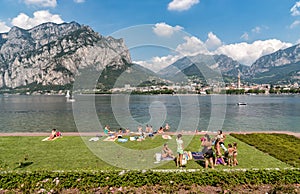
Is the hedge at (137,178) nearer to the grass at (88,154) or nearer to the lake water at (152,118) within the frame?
the grass at (88,154)

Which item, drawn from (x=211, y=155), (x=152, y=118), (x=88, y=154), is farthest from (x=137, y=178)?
(x=152, y=118)

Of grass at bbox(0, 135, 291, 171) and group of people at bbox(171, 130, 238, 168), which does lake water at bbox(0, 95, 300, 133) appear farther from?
group of people at bbox(171, 130, 238, 168)

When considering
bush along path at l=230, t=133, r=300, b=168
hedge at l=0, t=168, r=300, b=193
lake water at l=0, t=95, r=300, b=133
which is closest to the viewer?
hedge at l=0, t=168, r=300, b=193

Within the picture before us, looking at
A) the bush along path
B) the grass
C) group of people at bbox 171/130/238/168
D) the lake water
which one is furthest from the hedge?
the lake water

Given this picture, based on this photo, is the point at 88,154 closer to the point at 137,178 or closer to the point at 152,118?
the point at 137,178

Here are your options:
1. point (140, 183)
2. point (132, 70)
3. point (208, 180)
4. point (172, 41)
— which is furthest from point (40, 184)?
point (172, 41)

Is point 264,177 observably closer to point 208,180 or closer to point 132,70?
point 208,180
